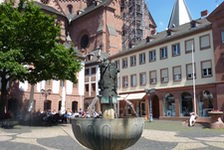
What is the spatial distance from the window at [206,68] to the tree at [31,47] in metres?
14.4

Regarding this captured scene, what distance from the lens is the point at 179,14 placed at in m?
52.2

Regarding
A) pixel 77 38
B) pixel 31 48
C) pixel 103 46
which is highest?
pixel 77 38

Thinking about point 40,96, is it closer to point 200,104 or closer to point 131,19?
point 200,104

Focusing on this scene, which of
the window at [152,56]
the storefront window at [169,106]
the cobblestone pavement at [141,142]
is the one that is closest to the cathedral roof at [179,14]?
the window at [152,56]

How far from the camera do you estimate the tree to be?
17.7m

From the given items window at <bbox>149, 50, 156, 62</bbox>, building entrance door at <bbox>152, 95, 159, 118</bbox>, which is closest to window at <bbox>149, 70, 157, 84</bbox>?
window at <bbox>149, 50, 156, 62</bbox>

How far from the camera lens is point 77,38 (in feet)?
175

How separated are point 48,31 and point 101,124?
1470 centimetres

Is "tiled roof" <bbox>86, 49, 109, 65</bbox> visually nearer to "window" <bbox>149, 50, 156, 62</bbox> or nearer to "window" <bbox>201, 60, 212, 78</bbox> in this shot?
"window" <bbox>149, 50, 156, 62</bbox>

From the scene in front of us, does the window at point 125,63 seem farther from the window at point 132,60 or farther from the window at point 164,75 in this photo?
the window at point 164,75

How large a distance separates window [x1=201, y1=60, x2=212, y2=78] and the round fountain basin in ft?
75.8

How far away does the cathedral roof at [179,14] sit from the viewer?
5153 cm

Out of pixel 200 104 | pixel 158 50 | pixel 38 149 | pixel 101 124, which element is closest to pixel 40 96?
pixel 158 50

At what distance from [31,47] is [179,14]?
4043cm
